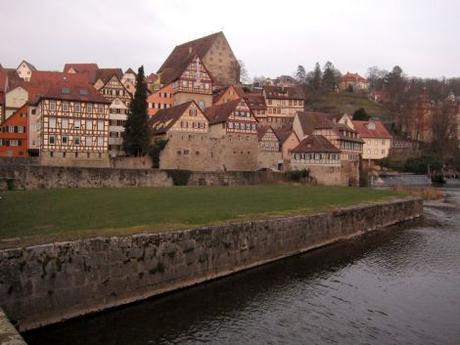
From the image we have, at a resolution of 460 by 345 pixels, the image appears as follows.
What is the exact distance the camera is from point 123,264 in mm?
17328

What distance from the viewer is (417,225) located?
37875 mm

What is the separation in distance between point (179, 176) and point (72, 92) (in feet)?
47.6

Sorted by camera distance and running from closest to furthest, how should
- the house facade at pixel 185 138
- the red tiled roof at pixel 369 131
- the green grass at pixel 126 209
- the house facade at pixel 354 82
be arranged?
the green grass at pixel 126 209 < the house facade at pixel 185 138 < the red tiled roof at pixel 369 131 < the house facade at pixel 354 82

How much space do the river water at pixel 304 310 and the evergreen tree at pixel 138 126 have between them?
28.3m

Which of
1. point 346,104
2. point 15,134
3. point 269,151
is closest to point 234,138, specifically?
point 269,151

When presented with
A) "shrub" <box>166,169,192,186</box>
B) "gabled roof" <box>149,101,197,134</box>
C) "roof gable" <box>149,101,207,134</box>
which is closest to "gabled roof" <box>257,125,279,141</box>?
"roof gable" <box>149,101,207,134</box>

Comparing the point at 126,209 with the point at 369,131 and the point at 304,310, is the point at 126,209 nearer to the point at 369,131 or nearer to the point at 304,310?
the point at 304,310

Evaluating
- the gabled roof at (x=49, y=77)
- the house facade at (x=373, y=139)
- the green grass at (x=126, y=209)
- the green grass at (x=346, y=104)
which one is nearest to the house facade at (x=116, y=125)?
the gabled roof at (x=49, y=77)

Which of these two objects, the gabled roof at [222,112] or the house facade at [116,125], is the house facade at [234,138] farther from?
the house facade at [116,125]

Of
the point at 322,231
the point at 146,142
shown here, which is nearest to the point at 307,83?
the point at 146,142

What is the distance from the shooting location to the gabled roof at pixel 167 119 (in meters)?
51.5

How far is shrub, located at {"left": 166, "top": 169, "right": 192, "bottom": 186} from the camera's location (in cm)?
4299

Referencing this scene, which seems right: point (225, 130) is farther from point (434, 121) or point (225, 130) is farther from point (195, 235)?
point (434, 121)

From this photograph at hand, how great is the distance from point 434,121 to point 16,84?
3027 inches
